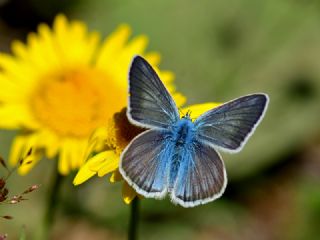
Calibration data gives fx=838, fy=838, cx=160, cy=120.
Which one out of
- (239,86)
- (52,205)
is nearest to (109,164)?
(52,205)

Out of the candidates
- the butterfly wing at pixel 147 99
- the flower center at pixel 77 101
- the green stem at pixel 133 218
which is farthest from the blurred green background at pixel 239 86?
the butterfly wing at pixel 147 99

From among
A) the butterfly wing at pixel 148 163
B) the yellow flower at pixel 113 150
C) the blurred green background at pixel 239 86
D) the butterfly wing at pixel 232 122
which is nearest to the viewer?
the butterfly wing at pixel 148 163

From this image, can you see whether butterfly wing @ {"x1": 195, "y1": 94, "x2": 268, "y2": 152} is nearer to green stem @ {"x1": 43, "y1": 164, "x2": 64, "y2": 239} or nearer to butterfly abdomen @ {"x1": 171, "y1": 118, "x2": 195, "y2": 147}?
butterfly abdomen @ {"x1": 171, "y1": 118, "x2": 195, "y2": 147}

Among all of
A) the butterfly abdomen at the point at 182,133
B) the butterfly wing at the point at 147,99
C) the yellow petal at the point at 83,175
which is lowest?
the yellow petal at the point at 83,175

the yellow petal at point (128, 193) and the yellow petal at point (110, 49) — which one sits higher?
A: the yellow petal at point (110, 49)

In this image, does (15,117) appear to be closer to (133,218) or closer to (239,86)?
(133,218)

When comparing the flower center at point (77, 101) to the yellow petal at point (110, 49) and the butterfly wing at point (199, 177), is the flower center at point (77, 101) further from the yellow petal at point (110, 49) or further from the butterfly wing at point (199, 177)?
the butterfly wing at point (199, 177)

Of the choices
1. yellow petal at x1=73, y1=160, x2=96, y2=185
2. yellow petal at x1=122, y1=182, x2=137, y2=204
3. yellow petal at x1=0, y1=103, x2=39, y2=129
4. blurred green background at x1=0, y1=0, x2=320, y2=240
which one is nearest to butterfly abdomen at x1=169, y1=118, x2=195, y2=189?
yellow petal at x1=122, y1=182, x2=137, y2=204
